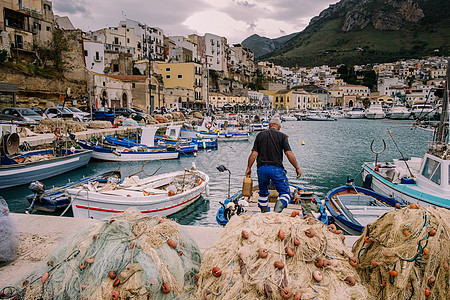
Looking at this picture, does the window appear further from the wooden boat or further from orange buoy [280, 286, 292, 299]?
orange buoy [280, 286, 292, 299]

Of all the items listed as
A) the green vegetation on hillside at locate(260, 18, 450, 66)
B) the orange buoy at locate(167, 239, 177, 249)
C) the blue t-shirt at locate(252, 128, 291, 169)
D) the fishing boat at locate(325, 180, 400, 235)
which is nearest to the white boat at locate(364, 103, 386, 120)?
the fishing boat at locate(325, 180, 400, 235)

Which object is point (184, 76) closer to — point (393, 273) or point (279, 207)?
point (279, 207)

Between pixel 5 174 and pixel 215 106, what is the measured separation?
59.0m

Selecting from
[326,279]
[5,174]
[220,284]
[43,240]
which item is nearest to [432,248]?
[326,279]

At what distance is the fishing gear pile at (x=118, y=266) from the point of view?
2424 millimetres

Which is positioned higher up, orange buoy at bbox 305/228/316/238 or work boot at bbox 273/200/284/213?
orange buoy at bbox 305/228/316/238

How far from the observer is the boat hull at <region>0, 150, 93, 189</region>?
12.3m

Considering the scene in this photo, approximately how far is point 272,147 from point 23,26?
1581 inches

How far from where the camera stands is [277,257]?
2.45 meters

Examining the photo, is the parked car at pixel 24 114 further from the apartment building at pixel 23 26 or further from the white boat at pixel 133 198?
the white boat at pixel 133 198

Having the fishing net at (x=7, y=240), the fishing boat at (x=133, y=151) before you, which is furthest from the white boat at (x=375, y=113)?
the fishing net at (x=7, y=240)

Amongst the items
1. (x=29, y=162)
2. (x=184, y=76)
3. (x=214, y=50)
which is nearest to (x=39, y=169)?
(x=29, y=162)

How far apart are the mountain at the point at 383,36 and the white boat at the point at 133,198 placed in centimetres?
17277

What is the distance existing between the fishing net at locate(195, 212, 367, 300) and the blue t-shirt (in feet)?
7.35
